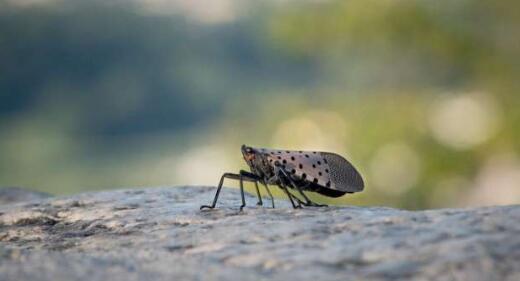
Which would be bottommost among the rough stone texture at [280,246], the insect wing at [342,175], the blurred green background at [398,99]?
the rough stone texture at [280,246]

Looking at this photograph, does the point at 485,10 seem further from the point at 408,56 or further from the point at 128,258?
the point at 128,258

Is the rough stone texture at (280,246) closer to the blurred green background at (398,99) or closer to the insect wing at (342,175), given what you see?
the insect wing at (342,175)

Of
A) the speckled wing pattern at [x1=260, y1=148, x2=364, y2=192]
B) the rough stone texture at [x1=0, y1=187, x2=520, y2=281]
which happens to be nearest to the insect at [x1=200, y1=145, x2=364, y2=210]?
the speckled wing pattern at [x1=260, y1=148, x2=364, y2=192]

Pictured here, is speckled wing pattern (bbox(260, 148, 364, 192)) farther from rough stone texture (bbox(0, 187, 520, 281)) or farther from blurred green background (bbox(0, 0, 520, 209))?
blurred green background (bbox(0, 0, 520, 209))

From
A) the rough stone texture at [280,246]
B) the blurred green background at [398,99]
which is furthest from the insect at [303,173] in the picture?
the blurred green background at [398,99]

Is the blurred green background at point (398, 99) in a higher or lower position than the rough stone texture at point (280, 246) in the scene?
higher

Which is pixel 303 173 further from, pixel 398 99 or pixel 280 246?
pixel 398 99
